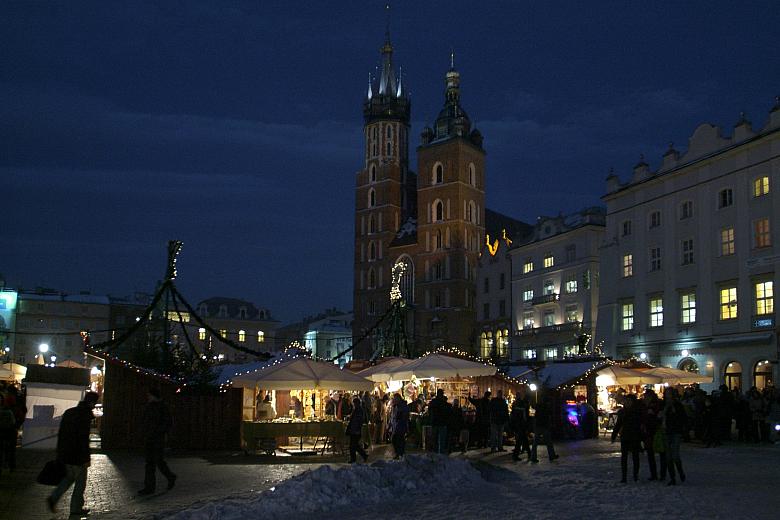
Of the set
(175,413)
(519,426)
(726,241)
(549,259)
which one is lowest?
(519,426)

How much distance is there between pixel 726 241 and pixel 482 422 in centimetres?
2032

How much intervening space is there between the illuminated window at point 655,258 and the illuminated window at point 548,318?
13429 millimetres

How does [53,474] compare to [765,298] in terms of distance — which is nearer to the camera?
[53,474]

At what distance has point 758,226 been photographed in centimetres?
3794

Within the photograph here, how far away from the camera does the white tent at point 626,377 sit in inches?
1159

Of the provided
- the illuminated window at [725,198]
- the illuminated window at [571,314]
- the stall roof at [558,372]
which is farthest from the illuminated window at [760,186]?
the illuminated window at [571,314]

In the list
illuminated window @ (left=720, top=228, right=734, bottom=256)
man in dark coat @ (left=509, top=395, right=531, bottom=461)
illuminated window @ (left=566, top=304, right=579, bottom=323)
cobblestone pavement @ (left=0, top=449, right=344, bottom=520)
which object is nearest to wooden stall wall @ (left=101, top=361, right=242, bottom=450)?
cobblestone pavement @ (left=0, top=449, right=344, bottom=520)

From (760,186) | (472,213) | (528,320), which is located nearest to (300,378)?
(760,186)

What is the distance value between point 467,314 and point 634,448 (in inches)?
2692

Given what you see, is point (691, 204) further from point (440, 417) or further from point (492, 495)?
point (492, 495)

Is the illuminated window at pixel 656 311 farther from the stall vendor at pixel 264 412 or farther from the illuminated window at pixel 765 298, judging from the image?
the stall vendor at pixel 264 412

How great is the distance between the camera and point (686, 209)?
4259cm

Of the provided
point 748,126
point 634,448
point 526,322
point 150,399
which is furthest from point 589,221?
point 150,399

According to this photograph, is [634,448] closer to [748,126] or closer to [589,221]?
[748,126]
